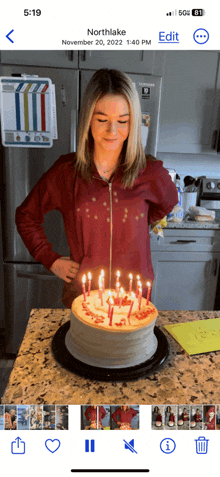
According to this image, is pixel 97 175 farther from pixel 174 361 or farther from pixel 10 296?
pixel 10 296

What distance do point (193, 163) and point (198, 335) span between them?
2267 mm

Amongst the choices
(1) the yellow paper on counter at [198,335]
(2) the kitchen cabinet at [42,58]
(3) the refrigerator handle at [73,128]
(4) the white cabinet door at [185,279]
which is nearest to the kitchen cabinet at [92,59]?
(2) the kitchen cabinet at [42,58]

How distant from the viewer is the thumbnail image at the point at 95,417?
1.90 ft

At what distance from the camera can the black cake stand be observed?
2.16ft

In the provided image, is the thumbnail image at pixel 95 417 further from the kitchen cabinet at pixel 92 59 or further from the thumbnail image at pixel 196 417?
the kitchen cabinet at pixel 92 59

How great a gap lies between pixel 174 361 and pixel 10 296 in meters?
1.59

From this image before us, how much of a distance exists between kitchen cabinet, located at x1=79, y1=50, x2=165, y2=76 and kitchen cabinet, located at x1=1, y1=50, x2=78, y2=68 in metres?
0.06

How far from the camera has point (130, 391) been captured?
640mm

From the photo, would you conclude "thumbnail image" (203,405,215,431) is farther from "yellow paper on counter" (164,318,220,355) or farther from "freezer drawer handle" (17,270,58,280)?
"freezer drawer handle" (17,270,58,280)
